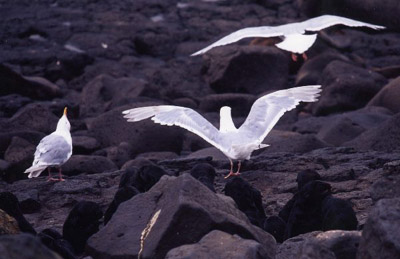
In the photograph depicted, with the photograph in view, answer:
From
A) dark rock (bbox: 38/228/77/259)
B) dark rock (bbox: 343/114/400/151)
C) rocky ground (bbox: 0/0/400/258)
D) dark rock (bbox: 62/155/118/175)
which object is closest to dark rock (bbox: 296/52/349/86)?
rocky ground (bbox: 0/0/400/258)

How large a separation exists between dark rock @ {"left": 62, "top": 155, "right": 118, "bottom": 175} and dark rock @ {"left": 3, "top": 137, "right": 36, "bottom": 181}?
587 millimetres

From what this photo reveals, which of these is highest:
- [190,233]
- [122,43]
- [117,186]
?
[190,233]

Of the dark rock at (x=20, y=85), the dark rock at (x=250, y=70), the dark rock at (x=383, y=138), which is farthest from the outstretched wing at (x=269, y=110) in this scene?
the dark rock at (x=20, y=85)

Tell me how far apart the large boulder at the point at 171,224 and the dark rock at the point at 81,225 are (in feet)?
1.49

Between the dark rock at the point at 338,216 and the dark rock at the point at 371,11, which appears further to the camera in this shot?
the dark rock at the point at 371,11

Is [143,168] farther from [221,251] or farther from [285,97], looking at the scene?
[221,251]

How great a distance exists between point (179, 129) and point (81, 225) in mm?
4935

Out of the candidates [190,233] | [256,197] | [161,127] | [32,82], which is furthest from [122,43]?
[190,233]

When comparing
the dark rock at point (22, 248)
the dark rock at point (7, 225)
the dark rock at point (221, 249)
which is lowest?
the dark rock at point (7, 225)

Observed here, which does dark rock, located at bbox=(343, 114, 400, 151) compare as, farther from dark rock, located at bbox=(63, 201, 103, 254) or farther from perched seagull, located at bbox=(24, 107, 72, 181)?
dark rock, located at bbox=(63, 201, 103, 254)

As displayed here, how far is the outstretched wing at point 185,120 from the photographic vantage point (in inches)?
293

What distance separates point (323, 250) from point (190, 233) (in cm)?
99

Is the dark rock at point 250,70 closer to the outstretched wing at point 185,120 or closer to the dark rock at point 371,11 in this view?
the dark rock at point 371,11

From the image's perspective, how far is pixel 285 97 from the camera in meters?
7.88
